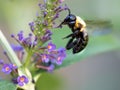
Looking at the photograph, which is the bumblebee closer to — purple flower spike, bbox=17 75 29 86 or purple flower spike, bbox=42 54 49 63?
purple flower spike, bbox=42 54 49 63

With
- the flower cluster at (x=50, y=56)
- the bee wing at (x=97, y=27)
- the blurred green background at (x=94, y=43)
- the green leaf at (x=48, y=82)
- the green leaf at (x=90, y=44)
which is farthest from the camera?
the blurred green background at (x=94, y=43)

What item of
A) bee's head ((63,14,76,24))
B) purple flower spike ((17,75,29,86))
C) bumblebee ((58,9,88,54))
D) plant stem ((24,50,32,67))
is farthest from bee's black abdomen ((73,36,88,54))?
purple flower spike ((17,75,29,86))

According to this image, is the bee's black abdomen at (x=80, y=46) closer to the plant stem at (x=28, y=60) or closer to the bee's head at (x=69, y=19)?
the bee's head at (x=69, y=19)

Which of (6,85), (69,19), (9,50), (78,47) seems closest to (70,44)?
(78,47)

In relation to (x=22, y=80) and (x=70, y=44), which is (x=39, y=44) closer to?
(x=22, y=80)

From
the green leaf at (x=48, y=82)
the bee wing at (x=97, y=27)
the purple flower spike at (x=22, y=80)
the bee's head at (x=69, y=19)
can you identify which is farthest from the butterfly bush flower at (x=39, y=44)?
the green leaf at (x=48, y=82)

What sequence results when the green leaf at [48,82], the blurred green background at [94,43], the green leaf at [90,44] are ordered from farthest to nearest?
the blurred green background at [94,43] < the green leaf at [48,82] < the green leaf at [90,44]

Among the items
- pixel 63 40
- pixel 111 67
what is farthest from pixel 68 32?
pixel 111 67
